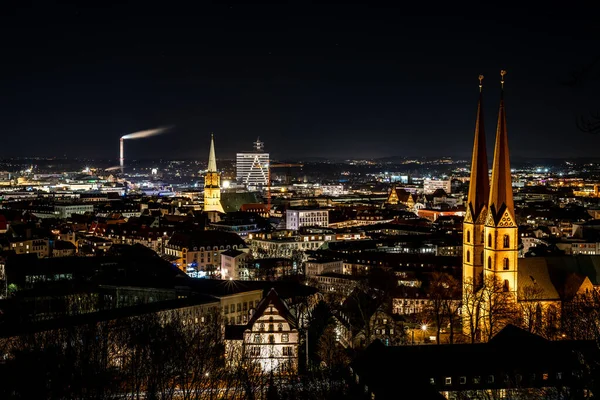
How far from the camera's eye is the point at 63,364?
86.5ft

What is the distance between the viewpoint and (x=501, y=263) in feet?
132

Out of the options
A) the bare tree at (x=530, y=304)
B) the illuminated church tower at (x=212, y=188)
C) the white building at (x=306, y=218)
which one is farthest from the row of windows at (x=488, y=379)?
the illuminated church tower at (x=212, y=188)

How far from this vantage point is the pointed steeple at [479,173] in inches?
1655

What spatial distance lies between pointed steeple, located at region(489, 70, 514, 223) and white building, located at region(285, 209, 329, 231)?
64.3 meters

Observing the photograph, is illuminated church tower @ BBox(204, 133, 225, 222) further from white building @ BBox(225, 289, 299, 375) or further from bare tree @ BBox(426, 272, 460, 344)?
white building @ BBox(225, 289, 299, 375)

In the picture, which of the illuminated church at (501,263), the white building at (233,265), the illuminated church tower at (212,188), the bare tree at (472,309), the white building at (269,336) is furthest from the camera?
the illuminated church tower at (212,188)

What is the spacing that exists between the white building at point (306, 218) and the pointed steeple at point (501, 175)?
64263mm

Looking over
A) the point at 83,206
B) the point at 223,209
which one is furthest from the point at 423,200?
the point at 83,206

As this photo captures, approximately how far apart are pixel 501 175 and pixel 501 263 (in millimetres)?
4511

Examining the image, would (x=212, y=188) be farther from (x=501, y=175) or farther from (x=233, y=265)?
(x=501, y=175)

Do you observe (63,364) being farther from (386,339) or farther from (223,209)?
(223,209)

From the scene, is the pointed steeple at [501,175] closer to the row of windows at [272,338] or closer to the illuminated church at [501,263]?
the illuminated church at [501,263]

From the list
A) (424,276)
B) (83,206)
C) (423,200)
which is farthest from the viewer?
(423,200)

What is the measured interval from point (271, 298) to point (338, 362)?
6825 millimetres
